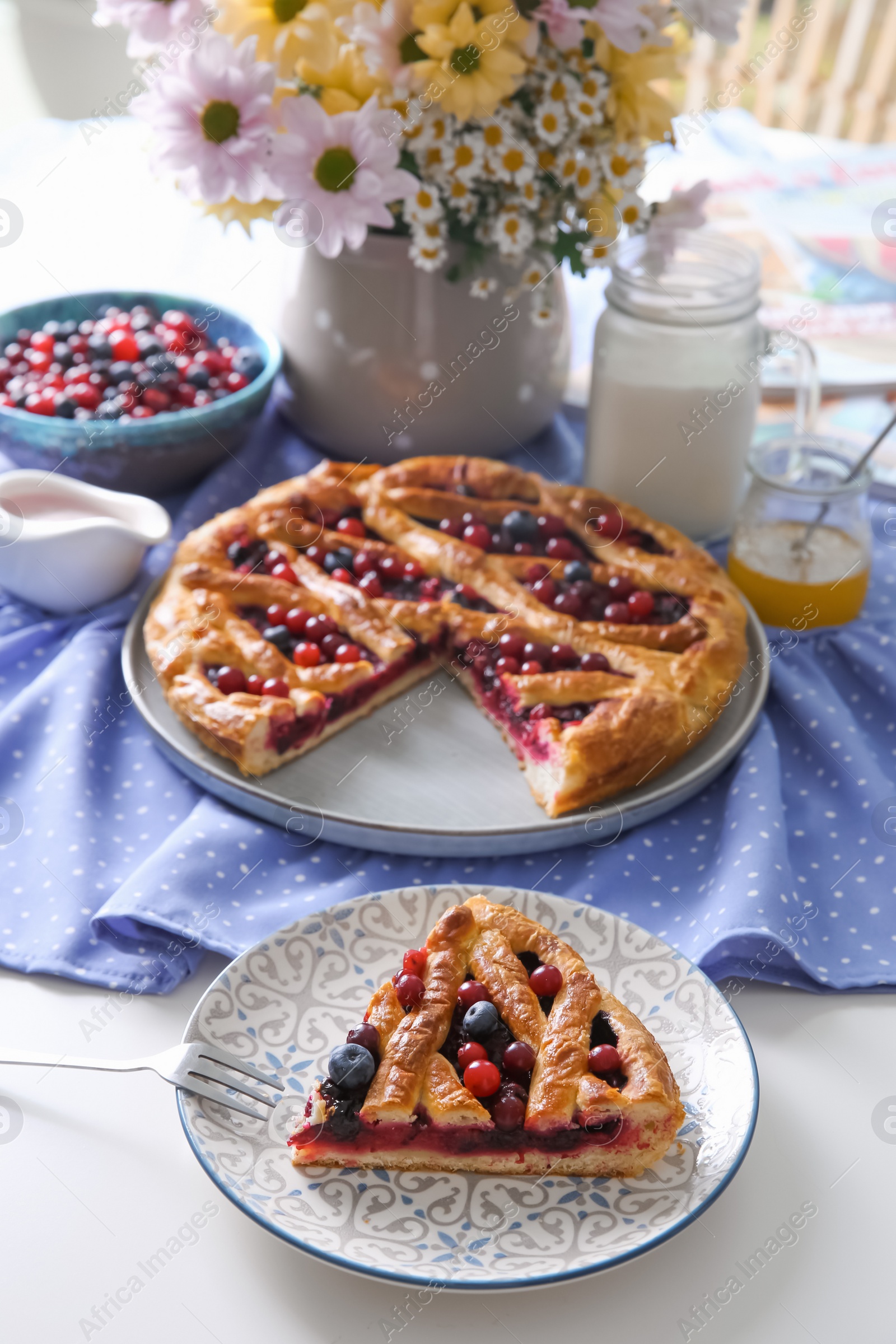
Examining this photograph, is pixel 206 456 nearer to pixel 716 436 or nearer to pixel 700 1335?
pixel 716 436

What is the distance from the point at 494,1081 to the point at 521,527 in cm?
154

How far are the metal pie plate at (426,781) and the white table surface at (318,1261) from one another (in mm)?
519

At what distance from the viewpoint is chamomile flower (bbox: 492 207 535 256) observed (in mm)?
2670

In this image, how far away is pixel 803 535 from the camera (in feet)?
9.41

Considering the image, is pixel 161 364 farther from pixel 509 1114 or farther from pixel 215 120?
pixel 509 1114

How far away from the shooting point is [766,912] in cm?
206

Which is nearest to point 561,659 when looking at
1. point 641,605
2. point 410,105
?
point 641,605

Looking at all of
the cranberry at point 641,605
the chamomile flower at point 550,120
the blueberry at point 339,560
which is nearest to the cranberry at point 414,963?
the cranberry at point 641,605

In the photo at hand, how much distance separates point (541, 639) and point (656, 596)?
0.30m

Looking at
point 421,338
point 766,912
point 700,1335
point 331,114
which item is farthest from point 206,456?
point 700,1335

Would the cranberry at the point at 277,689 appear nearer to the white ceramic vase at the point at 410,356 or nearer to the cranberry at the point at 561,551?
the cranberry at the point at 561,551

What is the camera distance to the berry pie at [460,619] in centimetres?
243

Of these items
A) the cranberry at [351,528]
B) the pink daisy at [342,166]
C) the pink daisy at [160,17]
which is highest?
the pink daisy at [160,17]

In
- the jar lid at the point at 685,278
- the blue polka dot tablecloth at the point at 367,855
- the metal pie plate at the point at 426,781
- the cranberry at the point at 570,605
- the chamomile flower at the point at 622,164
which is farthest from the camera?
the jar lid at the point at 685,278
